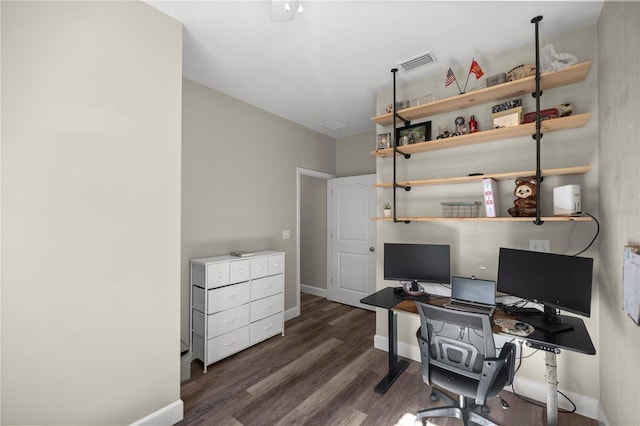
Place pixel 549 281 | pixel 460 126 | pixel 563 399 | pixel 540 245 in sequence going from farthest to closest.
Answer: pixel 460 126 < pixel 540 245 < pixel 563 399 < pixel 549 281

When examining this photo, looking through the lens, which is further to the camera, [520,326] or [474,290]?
[474,290]

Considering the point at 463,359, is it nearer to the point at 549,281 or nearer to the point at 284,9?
the point at 549,281

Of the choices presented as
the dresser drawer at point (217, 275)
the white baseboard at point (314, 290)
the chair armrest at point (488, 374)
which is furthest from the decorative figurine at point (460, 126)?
the white baseboard at point (314, 290)

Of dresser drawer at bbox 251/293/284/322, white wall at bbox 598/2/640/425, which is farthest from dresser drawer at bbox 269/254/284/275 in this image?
white wall at bbox 598/2/640/425

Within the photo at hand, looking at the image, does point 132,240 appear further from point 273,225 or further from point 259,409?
point 273,225

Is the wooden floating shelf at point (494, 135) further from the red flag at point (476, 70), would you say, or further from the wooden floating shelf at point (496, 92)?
the red flag at point (476, 70)

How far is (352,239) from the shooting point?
4418 mm

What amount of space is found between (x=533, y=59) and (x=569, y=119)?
69 centimetres

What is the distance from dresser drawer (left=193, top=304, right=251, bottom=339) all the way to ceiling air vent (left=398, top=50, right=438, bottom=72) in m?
2.87

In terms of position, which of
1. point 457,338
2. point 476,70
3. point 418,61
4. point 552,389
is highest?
point 418,61

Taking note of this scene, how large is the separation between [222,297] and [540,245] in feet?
9.20

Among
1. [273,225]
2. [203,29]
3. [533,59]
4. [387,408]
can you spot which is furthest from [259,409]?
[533,59]

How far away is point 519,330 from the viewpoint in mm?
1692

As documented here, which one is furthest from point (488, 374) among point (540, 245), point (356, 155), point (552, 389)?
point (356, 155)
